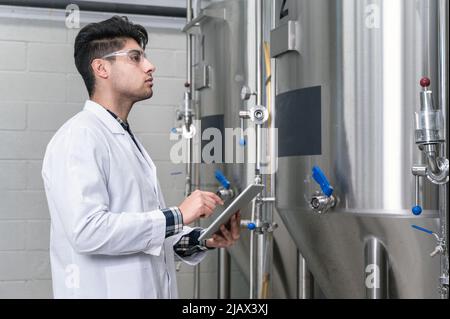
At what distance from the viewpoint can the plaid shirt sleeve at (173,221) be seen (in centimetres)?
121

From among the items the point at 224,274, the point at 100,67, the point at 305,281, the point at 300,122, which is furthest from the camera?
the point at 224,274

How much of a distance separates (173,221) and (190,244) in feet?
0.80

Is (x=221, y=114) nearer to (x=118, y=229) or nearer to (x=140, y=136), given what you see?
(x=140, y=136)

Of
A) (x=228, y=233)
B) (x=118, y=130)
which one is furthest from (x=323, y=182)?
(x=118, y=130)

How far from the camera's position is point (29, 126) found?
2.09 meters

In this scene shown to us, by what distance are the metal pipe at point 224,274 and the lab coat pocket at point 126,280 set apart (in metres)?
1.19

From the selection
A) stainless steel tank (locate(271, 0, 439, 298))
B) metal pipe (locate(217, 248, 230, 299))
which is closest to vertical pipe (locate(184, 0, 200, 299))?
metal pipe (locate(217, 248, 230, 299))

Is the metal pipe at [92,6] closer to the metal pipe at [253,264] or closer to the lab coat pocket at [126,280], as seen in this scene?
the metal pipe at [253,264]

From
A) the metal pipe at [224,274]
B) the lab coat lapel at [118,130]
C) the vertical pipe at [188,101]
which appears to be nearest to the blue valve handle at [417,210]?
the lab coat lapel at [118,130]

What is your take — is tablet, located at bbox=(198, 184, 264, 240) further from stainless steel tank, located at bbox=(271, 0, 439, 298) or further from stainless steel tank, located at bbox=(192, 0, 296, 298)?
stainless steel tank, located at bbox=(192, 0, 296, 298)

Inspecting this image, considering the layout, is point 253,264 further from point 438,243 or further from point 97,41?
point 97,41

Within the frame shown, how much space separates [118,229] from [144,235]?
2.2 inches
